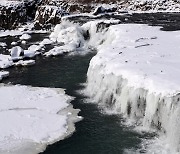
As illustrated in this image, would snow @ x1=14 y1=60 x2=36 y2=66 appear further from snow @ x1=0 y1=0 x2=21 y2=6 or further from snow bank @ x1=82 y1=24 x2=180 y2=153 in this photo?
snow @ x1=0 y1=0 x2=21 y2=6

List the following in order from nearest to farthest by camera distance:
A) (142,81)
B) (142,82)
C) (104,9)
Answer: (142,82)
(142,81)
(104,9)

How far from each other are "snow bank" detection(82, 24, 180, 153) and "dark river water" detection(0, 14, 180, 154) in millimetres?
918

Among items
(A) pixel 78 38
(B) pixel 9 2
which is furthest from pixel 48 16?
(A) pixel 78 38

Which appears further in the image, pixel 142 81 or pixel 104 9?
pixel 104 9

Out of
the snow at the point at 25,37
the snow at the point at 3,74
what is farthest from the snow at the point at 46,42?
the snow at the point at 3,74

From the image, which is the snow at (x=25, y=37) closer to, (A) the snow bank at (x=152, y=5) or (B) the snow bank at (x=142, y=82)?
(A) the snow bank at (x=152, y=5)

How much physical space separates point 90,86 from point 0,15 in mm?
33732

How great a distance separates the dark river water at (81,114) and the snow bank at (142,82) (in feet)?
3.01

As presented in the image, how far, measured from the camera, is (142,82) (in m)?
21.1

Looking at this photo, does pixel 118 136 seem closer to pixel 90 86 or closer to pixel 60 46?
pixel 90 86

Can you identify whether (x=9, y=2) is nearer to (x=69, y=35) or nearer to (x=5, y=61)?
(x=69, y=35)

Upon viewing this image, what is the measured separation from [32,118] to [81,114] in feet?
9.23

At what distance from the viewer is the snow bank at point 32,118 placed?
19.3 meters

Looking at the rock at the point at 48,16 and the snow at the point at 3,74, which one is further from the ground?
the rock at the point at 48,16
